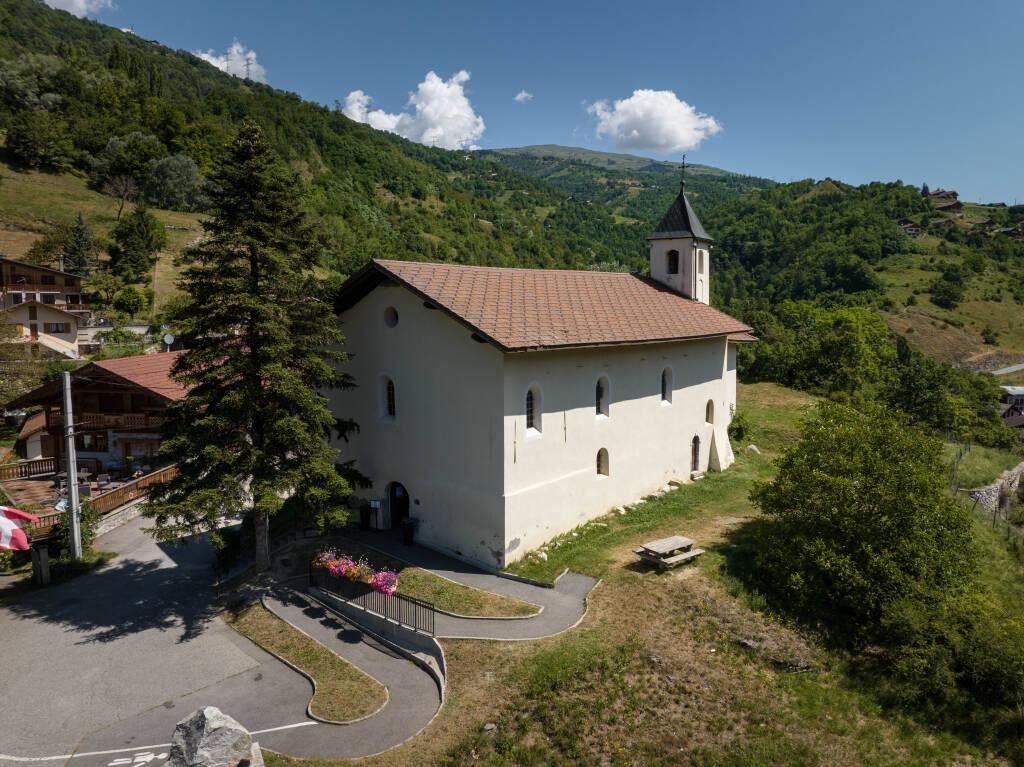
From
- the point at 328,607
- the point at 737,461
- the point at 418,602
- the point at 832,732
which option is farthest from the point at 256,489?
the point at 737,461

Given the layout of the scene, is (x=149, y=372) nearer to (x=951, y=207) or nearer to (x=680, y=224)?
(x=680, y=224)

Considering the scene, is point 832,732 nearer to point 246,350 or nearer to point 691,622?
point 691,622

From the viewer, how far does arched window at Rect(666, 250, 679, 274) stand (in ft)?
98.4

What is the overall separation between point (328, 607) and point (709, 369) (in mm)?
19103

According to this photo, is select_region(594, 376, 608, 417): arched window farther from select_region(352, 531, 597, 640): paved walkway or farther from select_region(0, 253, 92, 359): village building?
select_region(0, 253, 92, 359): village building

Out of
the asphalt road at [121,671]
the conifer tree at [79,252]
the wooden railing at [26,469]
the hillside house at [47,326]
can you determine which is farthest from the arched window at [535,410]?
the conifer tree at [79,252]

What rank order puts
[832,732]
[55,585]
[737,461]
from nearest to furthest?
[832,732]
[55,585]
[737,461]

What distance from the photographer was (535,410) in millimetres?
18938

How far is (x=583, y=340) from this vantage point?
19.0 metres

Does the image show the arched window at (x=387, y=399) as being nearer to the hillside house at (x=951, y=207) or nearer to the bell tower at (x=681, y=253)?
the bell tower at (x=681, y=253)

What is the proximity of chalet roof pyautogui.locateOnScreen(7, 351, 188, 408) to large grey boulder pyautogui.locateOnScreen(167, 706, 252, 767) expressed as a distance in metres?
19.1

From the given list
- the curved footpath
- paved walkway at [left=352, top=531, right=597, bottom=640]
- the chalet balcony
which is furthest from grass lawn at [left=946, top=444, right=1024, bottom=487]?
the chalet balcony

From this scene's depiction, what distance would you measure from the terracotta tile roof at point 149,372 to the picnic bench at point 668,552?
66.0 ft

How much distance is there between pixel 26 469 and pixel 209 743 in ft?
84.8
